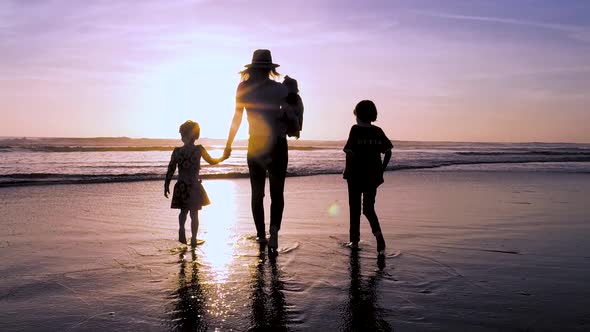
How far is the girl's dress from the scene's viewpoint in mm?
5961

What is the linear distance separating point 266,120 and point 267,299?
8.26ft

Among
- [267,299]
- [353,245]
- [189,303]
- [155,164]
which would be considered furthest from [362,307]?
[155,164]

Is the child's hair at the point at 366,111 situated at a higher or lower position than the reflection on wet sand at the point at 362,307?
higher

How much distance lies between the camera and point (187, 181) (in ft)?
19.7

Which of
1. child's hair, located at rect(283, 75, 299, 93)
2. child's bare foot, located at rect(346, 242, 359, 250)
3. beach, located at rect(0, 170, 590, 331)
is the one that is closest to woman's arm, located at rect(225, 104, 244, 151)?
child's hair, located at rect(283, 75, 299, 93)

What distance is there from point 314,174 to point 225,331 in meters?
15.4

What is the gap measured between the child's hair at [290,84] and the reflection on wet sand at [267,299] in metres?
2.10

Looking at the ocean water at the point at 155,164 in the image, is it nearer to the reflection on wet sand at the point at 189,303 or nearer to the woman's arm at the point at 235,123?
the woman's arm at the point at 235,123

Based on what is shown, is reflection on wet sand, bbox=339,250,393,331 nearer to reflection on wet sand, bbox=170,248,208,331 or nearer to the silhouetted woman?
reflection on wet sand, bbox=170,248,208,331

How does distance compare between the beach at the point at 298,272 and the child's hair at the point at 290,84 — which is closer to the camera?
the beach at the point at 298,272

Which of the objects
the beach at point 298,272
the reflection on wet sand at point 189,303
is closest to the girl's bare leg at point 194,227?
the beach at point 298,272

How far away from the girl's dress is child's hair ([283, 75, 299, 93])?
4.58 ft

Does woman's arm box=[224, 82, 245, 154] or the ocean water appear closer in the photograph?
woman's arm box=[224, 82, 245, 154]

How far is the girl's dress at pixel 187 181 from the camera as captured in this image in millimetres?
5961
